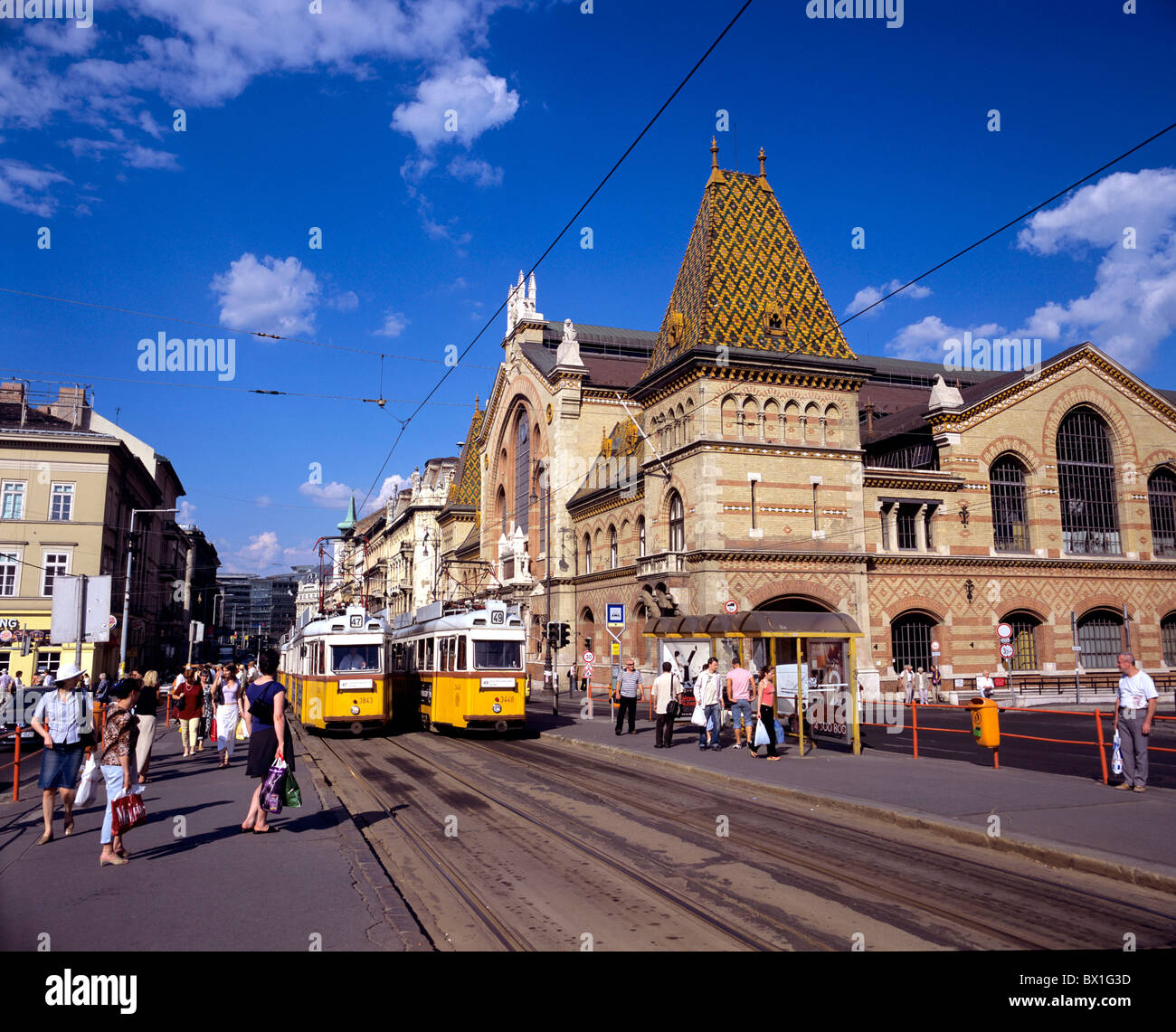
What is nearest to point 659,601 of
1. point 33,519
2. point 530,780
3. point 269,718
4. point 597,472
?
point 597,472

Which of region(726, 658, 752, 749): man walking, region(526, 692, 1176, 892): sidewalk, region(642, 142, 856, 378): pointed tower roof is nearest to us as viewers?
region(526, 692, 1176, 892): sidewalk

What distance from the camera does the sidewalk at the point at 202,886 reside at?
19.9ft

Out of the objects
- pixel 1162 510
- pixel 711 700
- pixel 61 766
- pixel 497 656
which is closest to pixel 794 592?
pixel 497 656

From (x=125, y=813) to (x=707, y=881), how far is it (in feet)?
18.1

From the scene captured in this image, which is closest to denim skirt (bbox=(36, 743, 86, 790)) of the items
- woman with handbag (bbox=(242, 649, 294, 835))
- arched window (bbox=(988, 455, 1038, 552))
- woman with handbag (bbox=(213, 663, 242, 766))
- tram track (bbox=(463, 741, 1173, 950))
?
woman with handbag (bbox=(242, 649, 294, 835))

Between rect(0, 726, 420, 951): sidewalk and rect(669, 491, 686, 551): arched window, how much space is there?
2280 cm

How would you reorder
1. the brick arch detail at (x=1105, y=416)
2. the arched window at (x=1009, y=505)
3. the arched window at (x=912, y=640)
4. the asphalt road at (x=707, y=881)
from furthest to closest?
the brick arch detail at (x=1105, y=416) < the arched window at (x=1009, y=505) < the arched window at (x=912, y=640) < the asphalt road at (x=707, y=881)

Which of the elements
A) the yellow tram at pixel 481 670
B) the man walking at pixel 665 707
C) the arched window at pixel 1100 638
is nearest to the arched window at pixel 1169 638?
the arched window at pixel 1100 638

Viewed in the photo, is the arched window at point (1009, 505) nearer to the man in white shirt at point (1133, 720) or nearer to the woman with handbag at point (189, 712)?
the man in white shirt at point (1133, 720)

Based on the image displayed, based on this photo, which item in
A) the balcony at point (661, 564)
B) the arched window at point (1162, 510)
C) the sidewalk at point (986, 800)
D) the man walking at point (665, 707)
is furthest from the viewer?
the arched window at point (1162, 510)

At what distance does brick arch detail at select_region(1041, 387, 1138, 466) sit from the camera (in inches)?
1534

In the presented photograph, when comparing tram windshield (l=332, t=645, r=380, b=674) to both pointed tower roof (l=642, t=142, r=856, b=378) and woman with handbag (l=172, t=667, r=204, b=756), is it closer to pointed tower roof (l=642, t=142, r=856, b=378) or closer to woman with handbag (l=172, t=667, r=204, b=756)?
woman with handbag (l=172, t=667, r=204, b=756)

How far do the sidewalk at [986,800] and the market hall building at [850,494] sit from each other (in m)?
10.4

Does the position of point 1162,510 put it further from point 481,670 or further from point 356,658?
point 356,658
